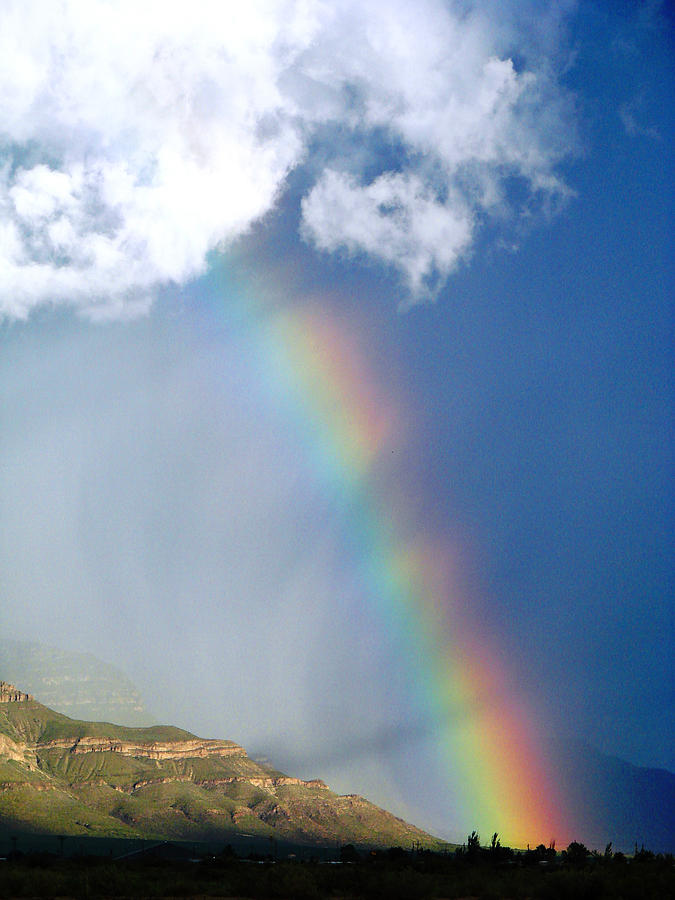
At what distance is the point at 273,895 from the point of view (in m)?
42.7

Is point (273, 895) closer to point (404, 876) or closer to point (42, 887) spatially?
point (404, 876)

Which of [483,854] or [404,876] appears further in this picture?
[483,854]

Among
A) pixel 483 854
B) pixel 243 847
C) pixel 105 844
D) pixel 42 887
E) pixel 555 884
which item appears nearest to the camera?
pixel 555 884

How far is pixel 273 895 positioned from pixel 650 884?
19629 millimetres

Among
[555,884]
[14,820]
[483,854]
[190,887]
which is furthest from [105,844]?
[555,884]

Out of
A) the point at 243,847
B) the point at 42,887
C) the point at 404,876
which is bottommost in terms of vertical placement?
the point at 243,847

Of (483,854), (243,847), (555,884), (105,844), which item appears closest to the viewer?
(555,884)

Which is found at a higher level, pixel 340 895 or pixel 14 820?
pixel 340 895

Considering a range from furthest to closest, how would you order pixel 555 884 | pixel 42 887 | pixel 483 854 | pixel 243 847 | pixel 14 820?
pixel 243 847
pixel 14 820
pixel 483 854
pixel 42 887
pixel 555 884

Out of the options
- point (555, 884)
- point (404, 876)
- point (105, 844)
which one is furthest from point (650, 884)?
point (105, 844)

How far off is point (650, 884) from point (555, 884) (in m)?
5.51

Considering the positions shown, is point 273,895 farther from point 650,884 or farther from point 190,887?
point 650,884

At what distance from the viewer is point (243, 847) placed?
197500 mm

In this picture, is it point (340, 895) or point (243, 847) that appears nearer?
point (340, 895)
